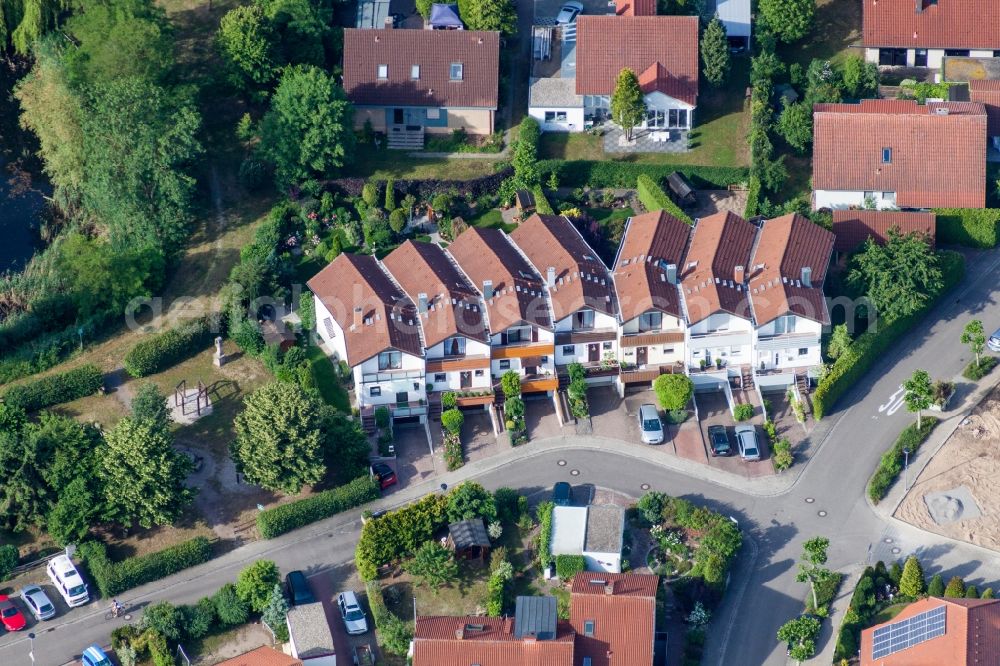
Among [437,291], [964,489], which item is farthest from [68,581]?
[964,489]

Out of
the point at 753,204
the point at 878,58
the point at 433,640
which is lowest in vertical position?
the point at 433,640

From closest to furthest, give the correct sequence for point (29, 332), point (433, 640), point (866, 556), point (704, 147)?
1. point (433, 640)
2. point (866, 556)
3. point (29, 332)
4. point (704, 147)

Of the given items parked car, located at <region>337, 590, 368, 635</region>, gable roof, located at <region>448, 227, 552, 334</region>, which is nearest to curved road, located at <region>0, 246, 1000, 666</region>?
parked car, located at <region>337, 590, 368, 635</region>

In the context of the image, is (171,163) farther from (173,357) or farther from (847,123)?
(847,123)

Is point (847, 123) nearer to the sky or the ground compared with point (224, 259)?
nearer to the sky

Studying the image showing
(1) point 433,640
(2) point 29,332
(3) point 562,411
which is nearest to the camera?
(1) point 433,640

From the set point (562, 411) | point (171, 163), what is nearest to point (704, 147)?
point (562, 411)
